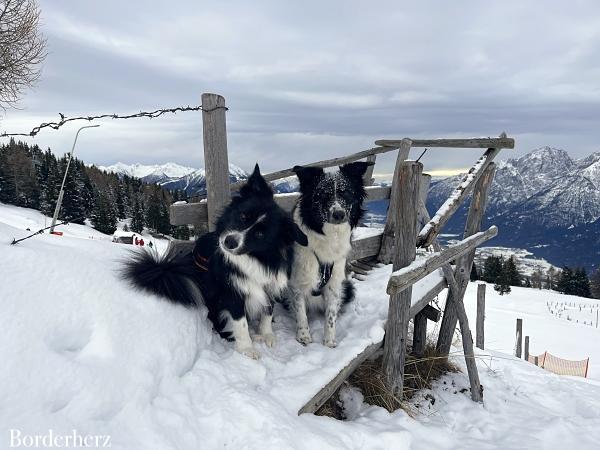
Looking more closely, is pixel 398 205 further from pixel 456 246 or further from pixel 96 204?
pixel 96 204

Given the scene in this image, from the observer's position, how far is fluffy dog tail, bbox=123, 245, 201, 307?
3.51 meters

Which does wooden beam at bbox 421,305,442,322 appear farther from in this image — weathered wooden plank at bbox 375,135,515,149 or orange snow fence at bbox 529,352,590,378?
orange snow fence at bbox 529,352,590,378

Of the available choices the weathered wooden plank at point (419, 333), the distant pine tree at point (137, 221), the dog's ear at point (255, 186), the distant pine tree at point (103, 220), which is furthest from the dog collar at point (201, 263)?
the distant pine tree at point (137, 221)

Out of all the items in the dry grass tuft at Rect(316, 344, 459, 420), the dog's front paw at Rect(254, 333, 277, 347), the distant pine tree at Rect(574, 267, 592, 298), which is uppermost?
the dog's front paw at Rect(254, 333, 277, 347)

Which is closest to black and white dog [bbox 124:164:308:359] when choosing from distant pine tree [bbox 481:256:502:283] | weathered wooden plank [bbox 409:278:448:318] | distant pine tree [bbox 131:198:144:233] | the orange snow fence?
weathered wooden plank [bbox 409:278:448:318]

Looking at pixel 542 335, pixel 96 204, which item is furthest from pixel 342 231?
pixel 96 204

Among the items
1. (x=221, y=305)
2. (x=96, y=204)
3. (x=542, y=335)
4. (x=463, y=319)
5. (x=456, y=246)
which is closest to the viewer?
(x=221, y=305)

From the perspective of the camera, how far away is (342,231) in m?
4.16

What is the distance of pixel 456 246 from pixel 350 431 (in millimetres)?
2846

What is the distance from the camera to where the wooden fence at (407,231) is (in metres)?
4.07

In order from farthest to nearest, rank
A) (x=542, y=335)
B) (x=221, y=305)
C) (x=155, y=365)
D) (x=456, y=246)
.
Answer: (x=542, y=335) → (x=456, y=246) → (x=221, y=305) → (x=155, y=365)

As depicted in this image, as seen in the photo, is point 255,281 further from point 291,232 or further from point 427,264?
point 427,264

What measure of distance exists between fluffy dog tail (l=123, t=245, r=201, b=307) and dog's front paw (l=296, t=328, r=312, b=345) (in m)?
1.22

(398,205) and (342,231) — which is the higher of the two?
(398,205)
